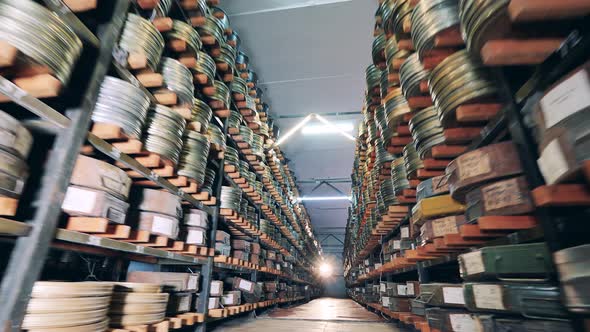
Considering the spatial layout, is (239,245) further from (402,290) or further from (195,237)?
(402,290)

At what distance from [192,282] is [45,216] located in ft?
7.99

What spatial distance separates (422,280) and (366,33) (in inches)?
223

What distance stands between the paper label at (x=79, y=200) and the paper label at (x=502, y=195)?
2961mm

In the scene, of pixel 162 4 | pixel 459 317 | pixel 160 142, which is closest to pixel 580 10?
pixel 459 317

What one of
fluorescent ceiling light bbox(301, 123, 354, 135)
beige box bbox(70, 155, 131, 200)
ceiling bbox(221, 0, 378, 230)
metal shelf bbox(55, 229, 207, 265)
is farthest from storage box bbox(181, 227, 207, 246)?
fluorescent ceiling light bbox(301, 123, 354, 135)

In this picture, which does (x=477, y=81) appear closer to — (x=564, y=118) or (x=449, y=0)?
(x=449, y=0)

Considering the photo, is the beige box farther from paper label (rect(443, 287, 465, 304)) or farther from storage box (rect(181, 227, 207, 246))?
paper label (rect(443, 287, 465, 304))

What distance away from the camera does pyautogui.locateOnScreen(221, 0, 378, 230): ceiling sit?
671 cm

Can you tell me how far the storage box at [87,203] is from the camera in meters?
2.30

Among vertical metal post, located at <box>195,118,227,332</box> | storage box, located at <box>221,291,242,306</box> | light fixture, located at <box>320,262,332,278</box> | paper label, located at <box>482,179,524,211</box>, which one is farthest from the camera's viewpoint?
light fixture, located at <box>320,262,332,278</box>

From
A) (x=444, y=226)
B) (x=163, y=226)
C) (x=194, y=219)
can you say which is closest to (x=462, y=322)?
(x=444, y=226)

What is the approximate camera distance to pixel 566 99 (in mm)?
1444

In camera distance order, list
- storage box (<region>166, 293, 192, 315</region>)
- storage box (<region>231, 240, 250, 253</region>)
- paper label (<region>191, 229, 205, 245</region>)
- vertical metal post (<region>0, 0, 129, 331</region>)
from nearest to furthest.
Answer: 1. vertical metal post (<region>0, 0, 129, 331</region>)
2. storage box (<region>166, 293, 192, 315</region>)
3. paper label (<region>191, 229, 205, 245</region>)
4. storage box (<region>231, 240, 250, 253</region>)

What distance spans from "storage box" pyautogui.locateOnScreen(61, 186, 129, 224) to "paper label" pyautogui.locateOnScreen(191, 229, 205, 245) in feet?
5.27
